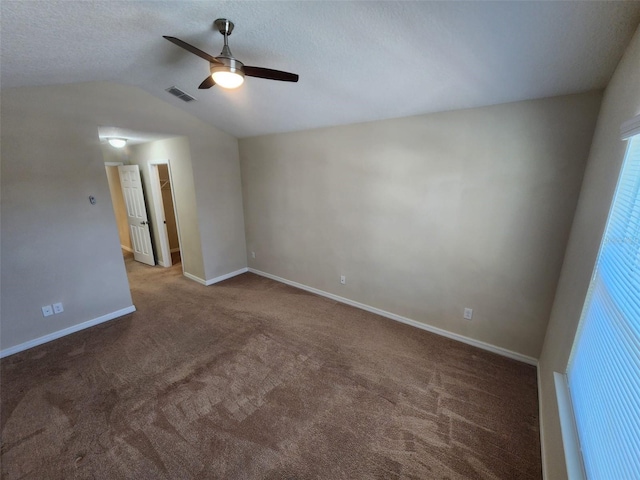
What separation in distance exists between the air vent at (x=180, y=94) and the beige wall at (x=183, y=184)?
66 cm

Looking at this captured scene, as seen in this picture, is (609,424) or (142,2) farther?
(142,2)

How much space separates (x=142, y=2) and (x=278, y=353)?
2862 millimetres

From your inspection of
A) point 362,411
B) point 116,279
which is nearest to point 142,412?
point 362,411

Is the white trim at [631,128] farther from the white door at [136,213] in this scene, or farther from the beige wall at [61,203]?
the white door at [136,213]

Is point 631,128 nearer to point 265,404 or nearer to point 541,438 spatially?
point 541,438

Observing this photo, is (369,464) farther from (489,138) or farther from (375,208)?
(489,138)

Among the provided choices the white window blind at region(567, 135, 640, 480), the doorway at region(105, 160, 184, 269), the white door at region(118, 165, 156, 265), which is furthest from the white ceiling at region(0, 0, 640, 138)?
the white door at region(118, 165, 156, 265)

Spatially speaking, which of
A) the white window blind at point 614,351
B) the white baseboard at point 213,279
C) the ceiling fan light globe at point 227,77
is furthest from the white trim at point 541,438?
the white baseboard at point 213,279

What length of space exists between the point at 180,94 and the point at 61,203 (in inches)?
69.2

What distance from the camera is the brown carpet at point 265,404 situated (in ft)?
5.39

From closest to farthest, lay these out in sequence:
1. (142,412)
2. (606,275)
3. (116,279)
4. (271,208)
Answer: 1. (606,275)
2. (142,412)
3. (116,279)
4. (271,208)

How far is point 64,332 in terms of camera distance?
9.75 feet

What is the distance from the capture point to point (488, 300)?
8.41 ft

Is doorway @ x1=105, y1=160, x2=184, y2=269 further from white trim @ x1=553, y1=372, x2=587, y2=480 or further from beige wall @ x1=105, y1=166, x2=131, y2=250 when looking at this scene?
white trim @ x1=553, y1=372, x2=587, y2=480
